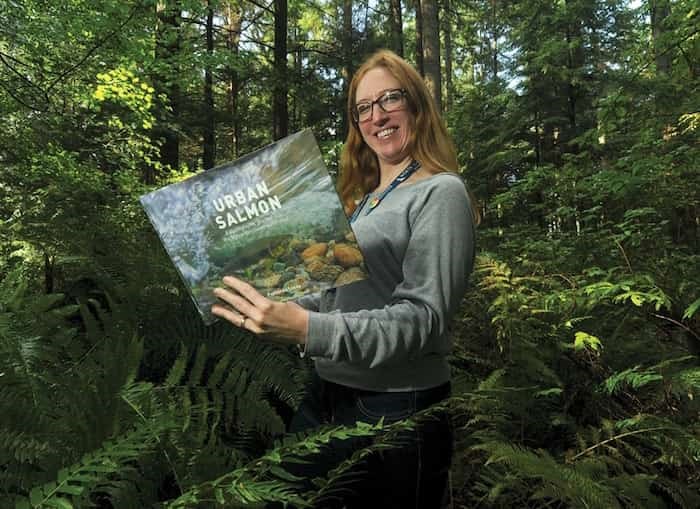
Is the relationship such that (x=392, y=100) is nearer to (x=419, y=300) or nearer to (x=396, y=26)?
(x=419, y=300)

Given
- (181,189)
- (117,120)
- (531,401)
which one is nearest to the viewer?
(181,189)

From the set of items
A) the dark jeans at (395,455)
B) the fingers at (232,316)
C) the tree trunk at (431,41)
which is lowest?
the dark jeans at (395,455)

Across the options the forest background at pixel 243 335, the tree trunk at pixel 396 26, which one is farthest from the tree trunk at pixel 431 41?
the tree trunk at pixel 396 26

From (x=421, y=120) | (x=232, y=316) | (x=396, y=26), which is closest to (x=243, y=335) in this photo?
(x=232, y=316)

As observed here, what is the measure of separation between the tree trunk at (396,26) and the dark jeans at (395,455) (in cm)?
1099

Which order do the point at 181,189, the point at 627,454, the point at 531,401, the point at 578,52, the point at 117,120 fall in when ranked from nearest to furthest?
1. the point at 181,189
2. the point at 627,454
3. the point at 531,401
4. the point at 117,120
5. the point at 578,52

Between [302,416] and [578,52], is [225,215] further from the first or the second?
[578,52]

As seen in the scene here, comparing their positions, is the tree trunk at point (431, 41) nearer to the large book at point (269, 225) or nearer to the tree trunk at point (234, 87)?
the large book at point (269, 225)

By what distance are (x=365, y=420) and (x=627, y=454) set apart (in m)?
1.87

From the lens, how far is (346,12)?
42.8 ft

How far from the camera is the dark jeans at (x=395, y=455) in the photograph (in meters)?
1.25

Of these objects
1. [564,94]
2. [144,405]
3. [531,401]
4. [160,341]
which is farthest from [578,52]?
[144,405]

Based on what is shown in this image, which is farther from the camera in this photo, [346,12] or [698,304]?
[346,12]

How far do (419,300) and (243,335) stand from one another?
5.13ft
